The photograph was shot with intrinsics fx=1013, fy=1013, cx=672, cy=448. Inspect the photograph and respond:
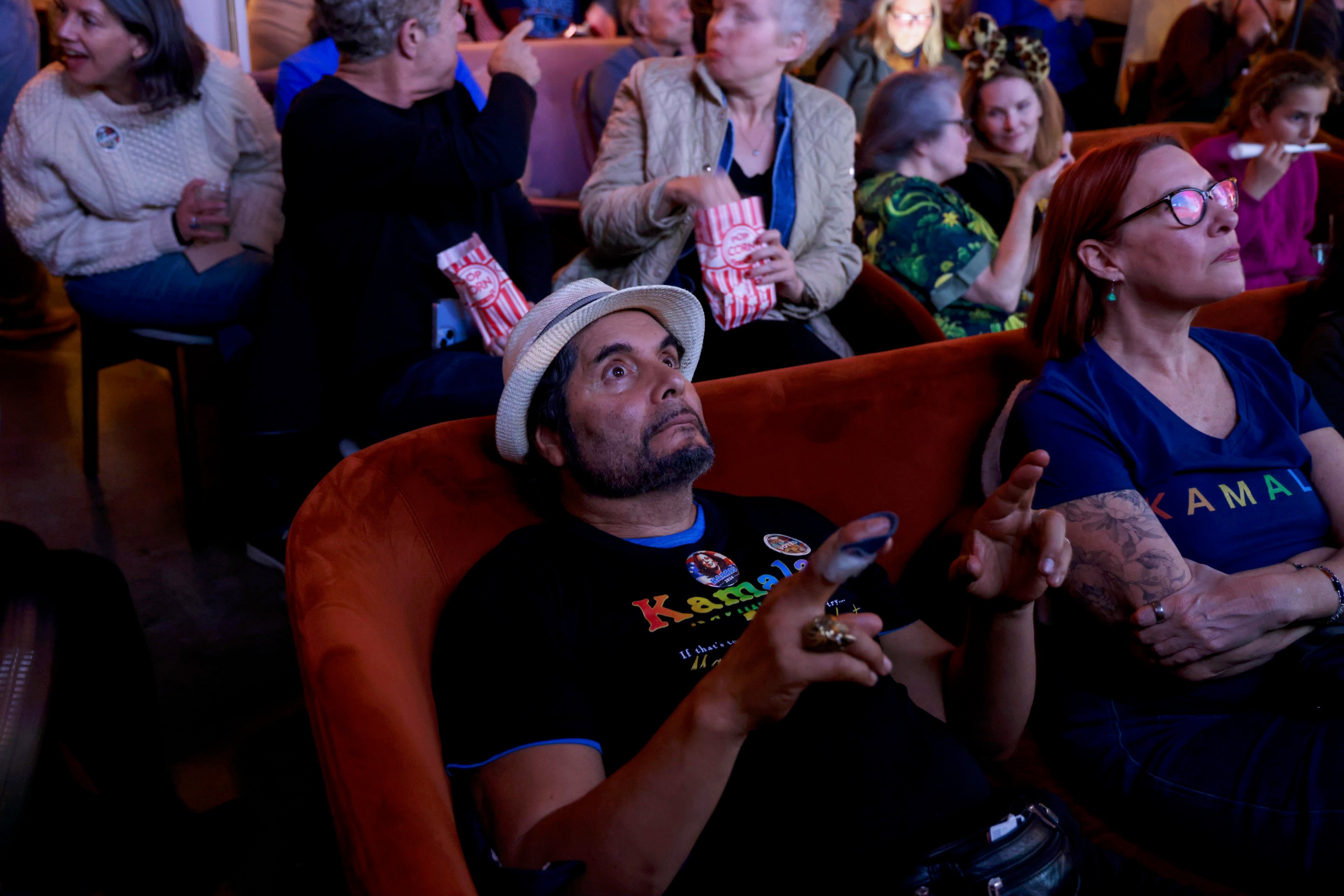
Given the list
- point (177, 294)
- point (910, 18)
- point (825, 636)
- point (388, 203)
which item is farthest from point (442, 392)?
point (910, 18)

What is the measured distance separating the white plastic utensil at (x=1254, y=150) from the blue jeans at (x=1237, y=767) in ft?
7.44

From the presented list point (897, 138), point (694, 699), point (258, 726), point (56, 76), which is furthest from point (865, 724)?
point (56, 76)

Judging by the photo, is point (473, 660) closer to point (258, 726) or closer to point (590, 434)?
point (590, 434)

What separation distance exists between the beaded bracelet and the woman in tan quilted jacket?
1202 mm

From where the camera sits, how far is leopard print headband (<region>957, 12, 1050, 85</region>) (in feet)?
9.88

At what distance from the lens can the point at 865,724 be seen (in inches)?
41.6

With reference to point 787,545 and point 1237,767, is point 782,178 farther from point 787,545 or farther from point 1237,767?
point 1237,767

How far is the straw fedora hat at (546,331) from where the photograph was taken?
137 centimetres

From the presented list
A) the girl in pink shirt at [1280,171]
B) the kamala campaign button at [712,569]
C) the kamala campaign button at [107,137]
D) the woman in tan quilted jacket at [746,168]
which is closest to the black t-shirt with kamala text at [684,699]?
the kamala campaign button at [712,569]

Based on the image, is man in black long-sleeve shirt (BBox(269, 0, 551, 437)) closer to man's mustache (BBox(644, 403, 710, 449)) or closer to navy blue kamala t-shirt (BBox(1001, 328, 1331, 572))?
man's mustache (BBox(644, 403, 710, 449))

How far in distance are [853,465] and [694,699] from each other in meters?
0.85

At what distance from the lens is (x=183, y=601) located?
242 cm

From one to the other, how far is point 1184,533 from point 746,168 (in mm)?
1449

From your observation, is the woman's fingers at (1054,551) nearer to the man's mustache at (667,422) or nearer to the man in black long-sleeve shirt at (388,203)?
the man's mustache at (667,422)
